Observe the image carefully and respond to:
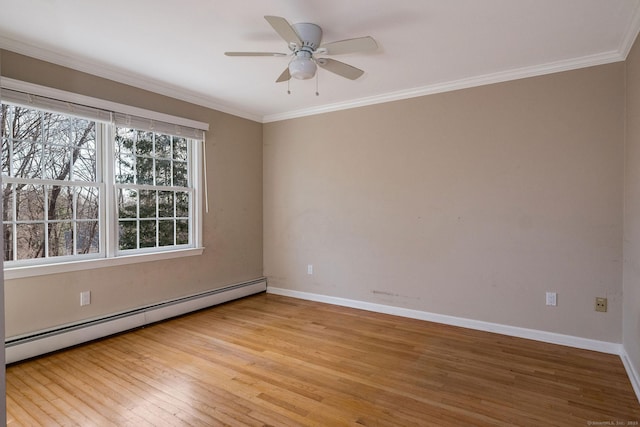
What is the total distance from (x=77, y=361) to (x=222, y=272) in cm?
188

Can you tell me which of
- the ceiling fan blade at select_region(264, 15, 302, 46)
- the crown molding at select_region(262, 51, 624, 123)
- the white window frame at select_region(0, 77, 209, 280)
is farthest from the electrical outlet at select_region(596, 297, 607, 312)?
the white window frame at select_region(0, 77, 209, 280)

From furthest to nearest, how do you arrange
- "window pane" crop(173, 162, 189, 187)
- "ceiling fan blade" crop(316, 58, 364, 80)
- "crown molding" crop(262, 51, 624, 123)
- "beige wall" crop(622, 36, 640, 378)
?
"window pane" crop(173, 162, 189, 187), "crown molding" crop(262, 51, 624, 123), "ceiling fan blade" crop(316, 58, 364, 80), "beige wall" crop(622, 36, 640, 378)

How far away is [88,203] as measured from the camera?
331cm

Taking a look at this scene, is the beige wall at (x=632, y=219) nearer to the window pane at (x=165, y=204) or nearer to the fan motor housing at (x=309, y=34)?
the fan motor housing at (x=309, y=34)

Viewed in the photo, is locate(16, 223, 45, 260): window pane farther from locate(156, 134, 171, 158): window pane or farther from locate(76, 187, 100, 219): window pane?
locate(156, 134, 171, 158): window pane

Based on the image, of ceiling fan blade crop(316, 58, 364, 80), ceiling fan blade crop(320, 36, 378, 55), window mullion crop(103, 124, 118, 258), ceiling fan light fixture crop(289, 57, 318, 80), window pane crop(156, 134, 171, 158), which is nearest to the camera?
ceiling fan blade crop(320, 36, 378, 55)

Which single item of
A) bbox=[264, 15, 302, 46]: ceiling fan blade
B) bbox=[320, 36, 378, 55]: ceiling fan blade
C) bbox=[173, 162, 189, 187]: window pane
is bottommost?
bbox=[173, 162, 189, 187]: window pane

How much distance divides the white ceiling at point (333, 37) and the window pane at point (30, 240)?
4.58ft

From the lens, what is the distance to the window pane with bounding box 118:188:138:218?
140 inches

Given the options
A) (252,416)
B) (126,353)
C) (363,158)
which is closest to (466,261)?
(363,158)

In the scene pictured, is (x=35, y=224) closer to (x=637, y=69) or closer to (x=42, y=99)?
(x=42, y=99)

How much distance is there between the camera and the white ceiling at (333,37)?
233 cm

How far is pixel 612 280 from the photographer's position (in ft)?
9.87

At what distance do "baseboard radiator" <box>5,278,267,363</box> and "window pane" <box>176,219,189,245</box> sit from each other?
65 cm
